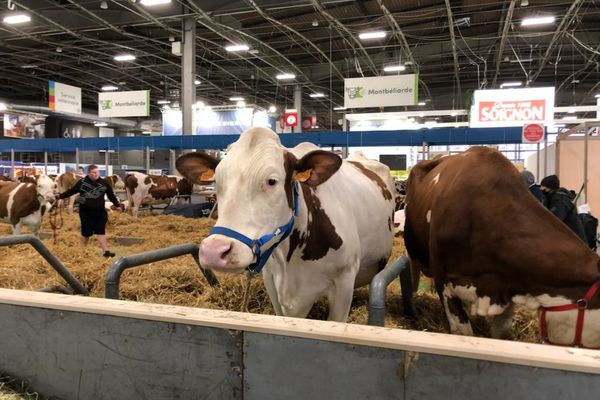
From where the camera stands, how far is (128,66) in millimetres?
20484

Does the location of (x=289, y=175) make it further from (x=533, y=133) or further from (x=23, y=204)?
(x=533, y=133)

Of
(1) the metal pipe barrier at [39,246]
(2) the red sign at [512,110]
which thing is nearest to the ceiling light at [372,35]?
(2) the red sign at [512,110]

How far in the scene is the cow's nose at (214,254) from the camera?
1.81 m

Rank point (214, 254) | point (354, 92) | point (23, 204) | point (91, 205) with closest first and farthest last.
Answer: point (214, 254) < point (91, 205) < point (23, 204) < point (354, 92)

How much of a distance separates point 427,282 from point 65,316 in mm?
4033

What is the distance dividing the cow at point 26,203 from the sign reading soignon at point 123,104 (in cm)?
705

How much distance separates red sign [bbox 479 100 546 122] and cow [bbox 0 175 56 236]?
35.3 feet

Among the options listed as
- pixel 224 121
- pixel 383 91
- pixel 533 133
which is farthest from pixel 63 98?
pixel 533 133

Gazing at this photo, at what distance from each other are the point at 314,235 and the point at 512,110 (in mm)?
11585

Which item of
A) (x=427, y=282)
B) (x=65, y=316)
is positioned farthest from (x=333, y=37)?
(x=65, y=316)

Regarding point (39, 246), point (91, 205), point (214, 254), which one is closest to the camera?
point (214, 254)

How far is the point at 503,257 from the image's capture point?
2301 mm

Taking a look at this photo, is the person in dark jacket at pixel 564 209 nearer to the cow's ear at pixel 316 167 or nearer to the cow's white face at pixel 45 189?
the cow's ear at pixel 316 167

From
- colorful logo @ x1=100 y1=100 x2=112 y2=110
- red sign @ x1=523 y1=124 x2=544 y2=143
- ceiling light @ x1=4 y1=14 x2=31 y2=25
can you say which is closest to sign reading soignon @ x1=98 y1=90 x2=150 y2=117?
colorful logo @ x1=100 y1=100 x2=112 y2=110
